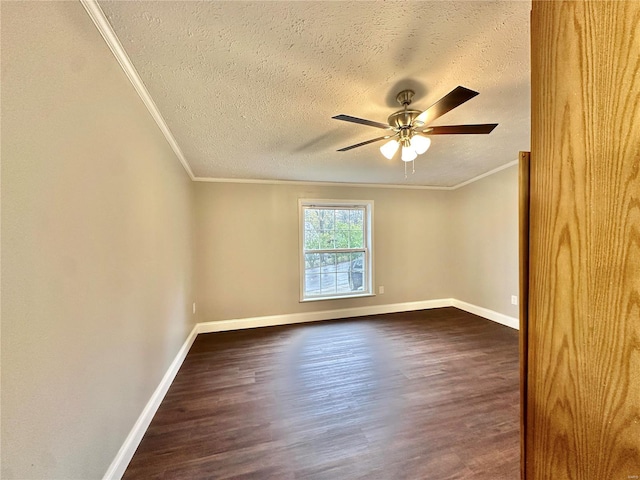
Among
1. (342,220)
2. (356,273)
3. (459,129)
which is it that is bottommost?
(356,273)

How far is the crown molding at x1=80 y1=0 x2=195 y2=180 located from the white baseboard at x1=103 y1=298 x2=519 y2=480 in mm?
2024

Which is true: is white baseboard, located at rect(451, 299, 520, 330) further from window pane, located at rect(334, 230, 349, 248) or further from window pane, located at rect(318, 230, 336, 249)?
window pane, located at rect(318, 230, 336, 249)

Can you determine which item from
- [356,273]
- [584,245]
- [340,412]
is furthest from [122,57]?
[356,273]

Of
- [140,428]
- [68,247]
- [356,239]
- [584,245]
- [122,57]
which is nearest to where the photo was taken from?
[584,245]

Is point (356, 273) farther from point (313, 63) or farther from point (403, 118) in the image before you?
point (313, 63)

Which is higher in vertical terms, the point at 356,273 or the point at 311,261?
the point at 311,261

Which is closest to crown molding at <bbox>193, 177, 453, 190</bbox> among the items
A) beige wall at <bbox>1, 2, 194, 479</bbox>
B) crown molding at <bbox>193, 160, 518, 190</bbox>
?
crown molding at <bbox>193, 160, 518, 190</bbox>

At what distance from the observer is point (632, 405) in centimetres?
39

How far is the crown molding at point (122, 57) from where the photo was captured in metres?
1.09

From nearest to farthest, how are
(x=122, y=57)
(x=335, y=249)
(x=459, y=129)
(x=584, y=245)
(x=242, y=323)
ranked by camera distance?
1. (x=584, y=245)
2. (x=122, y=57)
3. (x=459, y=129)
4. (x=242, y=323)
5. (x=335, y=249)

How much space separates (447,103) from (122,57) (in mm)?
1748

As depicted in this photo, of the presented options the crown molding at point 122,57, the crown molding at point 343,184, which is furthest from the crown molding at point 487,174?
the crown molding at point 122,57

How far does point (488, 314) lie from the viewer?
392cm

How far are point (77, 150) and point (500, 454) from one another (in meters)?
2.65
